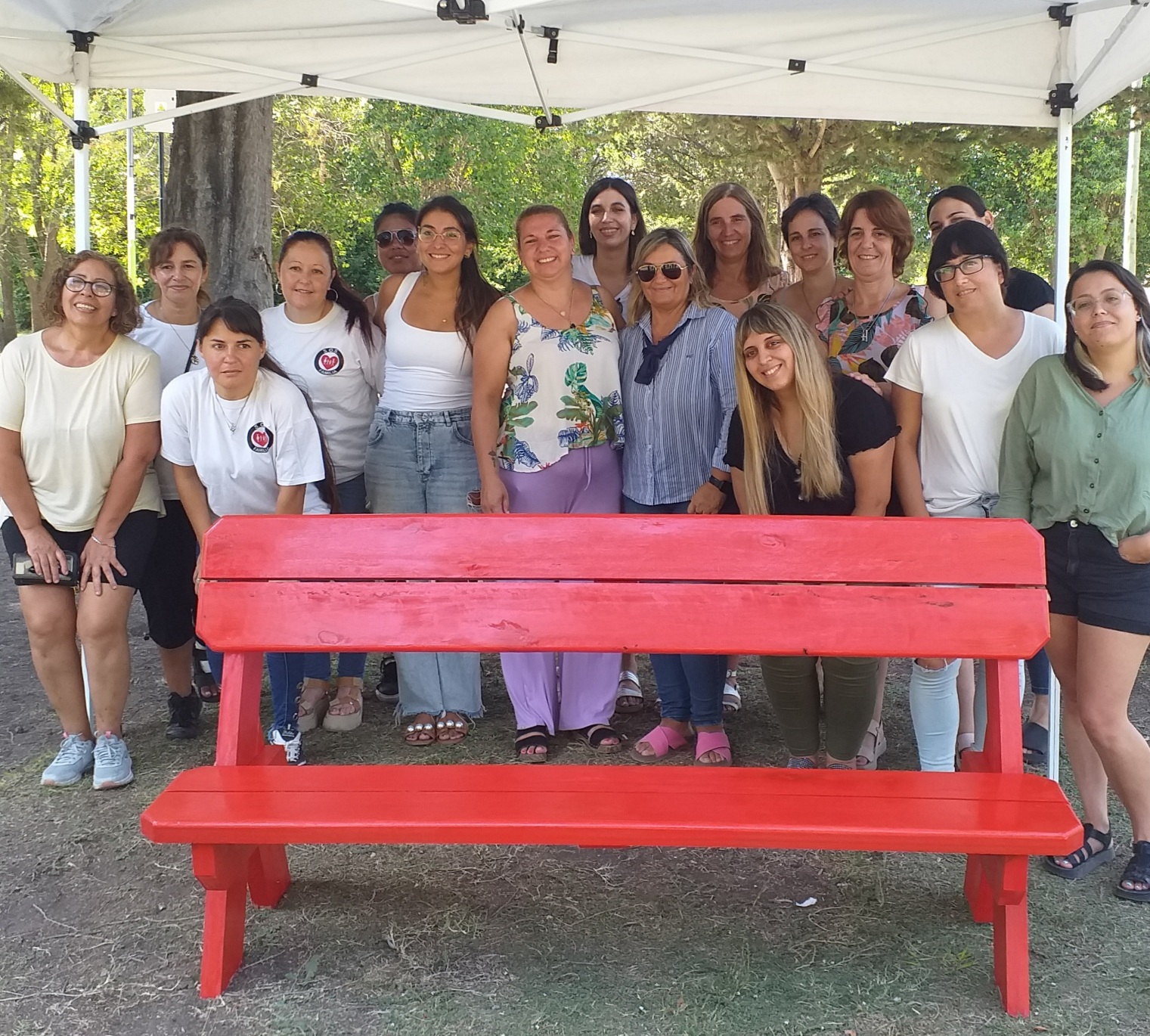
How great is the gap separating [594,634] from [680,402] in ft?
4.36

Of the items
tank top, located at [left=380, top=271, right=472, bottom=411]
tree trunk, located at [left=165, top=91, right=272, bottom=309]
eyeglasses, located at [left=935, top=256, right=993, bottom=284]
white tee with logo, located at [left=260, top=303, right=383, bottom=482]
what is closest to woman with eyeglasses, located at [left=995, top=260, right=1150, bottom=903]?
eyeglasses, located at [left=935, top=256, right=993, bottom=284]

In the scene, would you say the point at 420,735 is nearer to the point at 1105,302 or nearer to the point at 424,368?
the point at 424,368

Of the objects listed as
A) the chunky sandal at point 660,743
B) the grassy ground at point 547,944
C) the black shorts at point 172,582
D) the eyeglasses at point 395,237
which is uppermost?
the eyeglasses at point 395,237

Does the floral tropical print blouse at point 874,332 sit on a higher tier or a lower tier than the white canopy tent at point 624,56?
lower

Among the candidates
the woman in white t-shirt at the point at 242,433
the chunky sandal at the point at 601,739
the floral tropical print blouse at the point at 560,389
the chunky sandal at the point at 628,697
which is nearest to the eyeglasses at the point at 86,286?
the woman in white t-shirt at the point at 242,433

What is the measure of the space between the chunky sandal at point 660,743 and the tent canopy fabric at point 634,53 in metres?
2.76

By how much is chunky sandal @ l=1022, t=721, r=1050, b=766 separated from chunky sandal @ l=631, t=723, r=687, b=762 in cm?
129

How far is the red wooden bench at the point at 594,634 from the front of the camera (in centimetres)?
256

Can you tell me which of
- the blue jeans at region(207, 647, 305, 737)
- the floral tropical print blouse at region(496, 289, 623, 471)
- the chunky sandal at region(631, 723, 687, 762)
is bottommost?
the chunky sandal at region(631, 723, 687, 762)

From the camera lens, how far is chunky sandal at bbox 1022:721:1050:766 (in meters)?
4.20

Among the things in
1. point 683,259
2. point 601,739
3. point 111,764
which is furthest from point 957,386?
point 111,764

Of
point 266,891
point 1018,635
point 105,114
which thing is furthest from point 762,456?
point 105,114

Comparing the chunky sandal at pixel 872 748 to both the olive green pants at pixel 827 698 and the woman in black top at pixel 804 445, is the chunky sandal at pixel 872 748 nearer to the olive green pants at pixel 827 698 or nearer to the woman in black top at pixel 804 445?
the olive green pants at pixel 827 698

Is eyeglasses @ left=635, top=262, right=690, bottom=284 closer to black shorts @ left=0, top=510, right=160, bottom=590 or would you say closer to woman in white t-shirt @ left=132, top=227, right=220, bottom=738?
woman in white t-shirt @ left=132, top=227, right=220, bottom=738
